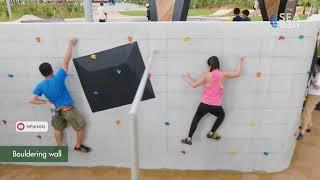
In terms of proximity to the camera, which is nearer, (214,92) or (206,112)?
(214,92)

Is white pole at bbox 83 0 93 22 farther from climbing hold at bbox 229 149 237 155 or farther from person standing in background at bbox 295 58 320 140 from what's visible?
person standing in background at bbox 295 58 320 140

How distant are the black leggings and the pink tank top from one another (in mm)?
67

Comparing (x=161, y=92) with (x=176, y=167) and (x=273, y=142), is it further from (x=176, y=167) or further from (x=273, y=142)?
(x=273, y=142)

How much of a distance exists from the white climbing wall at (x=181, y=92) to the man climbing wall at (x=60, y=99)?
0.15 m

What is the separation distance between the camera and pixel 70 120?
17.1 ft

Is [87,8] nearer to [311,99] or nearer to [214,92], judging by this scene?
[214,92]

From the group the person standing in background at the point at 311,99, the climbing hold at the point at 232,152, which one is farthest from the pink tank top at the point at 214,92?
the person standing in background at the point at 311,99

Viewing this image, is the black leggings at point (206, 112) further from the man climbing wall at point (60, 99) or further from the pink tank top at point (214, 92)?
the man climbing wall at point (60, 99)

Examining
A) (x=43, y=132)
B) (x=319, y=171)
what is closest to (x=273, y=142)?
(x=319, y=171)

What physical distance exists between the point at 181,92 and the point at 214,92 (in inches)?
20.9

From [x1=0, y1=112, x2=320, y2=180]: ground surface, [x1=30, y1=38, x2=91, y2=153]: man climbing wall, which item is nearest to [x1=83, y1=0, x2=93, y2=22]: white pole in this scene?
[x1=30, y1=38, x2=91, y2=153]: man climbing wall

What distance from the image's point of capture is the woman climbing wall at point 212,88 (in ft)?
15.6

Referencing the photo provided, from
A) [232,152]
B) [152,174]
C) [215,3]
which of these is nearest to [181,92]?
[232,152]

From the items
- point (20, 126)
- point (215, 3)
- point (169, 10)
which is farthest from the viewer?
point (215, 3)
